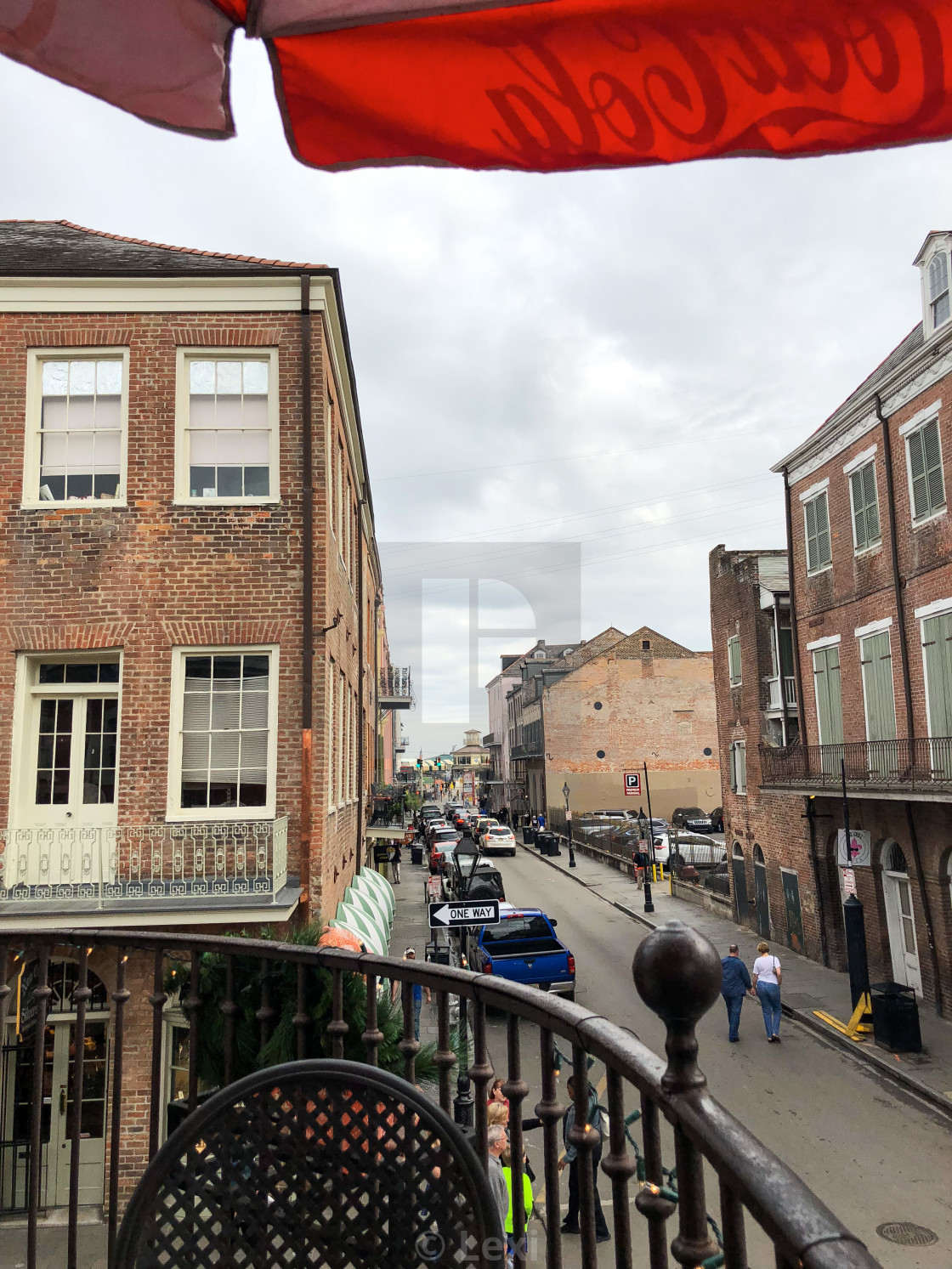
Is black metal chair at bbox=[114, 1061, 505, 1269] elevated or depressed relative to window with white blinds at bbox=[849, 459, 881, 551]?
depressed

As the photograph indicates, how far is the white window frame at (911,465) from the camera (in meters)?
16.2

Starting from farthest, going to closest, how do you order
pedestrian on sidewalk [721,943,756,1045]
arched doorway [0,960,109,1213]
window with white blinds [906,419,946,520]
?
window with white blinds [906,419,946,520]
pedestrian on sidewalk [721,943,756,1045]
arched doorway [0,960,109,1213]

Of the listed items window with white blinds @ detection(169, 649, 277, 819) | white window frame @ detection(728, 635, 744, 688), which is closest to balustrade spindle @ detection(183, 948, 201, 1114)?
window with white blinds @ detection(169, 649, 277, 819)

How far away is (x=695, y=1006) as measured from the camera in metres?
1.41

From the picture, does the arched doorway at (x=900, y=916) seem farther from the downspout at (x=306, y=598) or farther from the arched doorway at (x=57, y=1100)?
the arched doorway at (x=57, y=1100)

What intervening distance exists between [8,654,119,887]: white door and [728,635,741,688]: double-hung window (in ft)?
61.9

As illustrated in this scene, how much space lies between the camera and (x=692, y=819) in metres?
53.4

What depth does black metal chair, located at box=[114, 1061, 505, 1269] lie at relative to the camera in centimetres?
205

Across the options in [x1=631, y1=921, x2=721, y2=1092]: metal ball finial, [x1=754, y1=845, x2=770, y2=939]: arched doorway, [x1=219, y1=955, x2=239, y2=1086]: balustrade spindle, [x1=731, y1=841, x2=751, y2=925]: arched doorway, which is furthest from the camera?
[x1=731, y1=841, x2=751, y2=925]: arched doorway

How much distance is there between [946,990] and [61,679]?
1546cm

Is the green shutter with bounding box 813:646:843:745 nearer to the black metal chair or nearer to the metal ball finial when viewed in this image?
the black metal chair

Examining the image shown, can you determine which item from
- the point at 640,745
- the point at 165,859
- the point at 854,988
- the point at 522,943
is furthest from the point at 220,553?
the point at 640,745

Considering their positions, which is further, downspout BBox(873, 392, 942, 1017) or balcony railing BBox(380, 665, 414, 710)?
balcony railing BBox(380, 665, 414, 710)

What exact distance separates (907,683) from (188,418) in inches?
542
